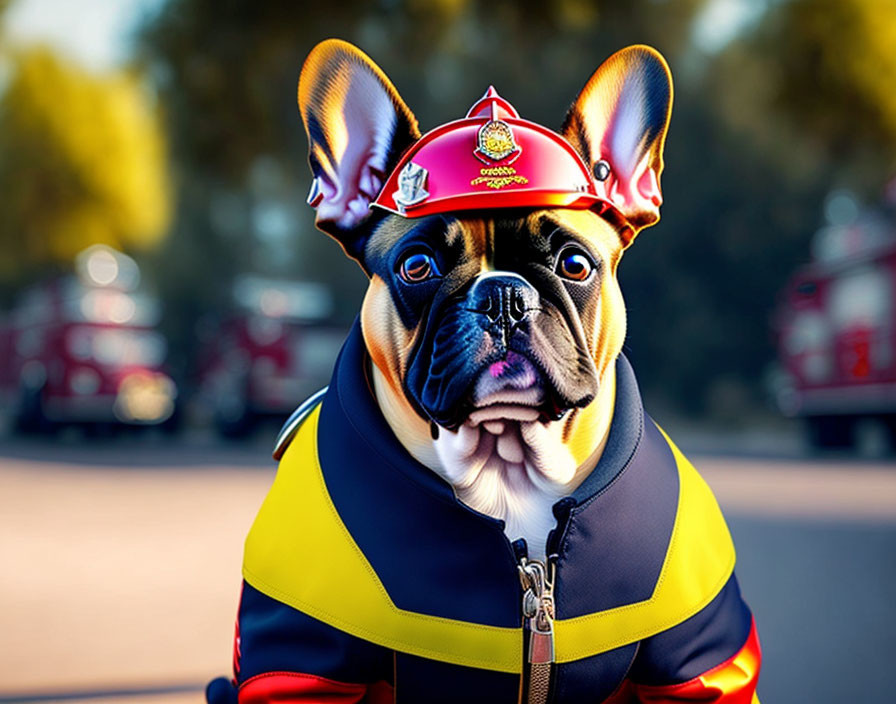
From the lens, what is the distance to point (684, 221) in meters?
19.0

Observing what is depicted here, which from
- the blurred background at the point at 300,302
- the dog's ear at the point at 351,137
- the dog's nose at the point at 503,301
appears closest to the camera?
the dog's nose at the point at 503,301

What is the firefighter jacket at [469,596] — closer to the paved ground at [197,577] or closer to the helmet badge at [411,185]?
the helmet badge at [411,185]

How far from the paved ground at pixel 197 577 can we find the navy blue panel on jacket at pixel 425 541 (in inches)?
71.8

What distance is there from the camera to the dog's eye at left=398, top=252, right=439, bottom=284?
78.5 inches

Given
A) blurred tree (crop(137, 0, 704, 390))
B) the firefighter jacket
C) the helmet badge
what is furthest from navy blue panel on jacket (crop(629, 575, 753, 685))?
blurred tree (crop(137, 0, 704, 390))

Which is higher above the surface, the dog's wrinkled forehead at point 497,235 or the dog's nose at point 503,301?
the dog's wrinkled forehead at point 497,235

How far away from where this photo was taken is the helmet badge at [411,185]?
76.1 inches

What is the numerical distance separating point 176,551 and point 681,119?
1624cm

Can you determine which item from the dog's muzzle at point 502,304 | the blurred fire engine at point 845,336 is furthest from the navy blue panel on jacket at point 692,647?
the blurred fire engine at point 845,336

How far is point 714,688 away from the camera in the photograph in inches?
76.2

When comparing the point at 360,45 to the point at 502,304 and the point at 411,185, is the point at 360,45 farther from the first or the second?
the point at 502,304

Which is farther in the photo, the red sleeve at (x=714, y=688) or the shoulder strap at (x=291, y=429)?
the shoulder strap at (x=291, y=429)

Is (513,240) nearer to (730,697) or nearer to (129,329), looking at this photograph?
(730,697)

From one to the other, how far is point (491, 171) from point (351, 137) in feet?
1.37
